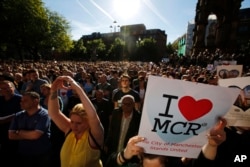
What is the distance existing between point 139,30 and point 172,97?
471 feet

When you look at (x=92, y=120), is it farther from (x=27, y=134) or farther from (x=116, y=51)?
(x=116, y=51)

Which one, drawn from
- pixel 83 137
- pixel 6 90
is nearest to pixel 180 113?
pixel 83 137

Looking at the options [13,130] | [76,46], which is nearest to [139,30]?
[76,46]

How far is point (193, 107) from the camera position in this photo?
2246 mm

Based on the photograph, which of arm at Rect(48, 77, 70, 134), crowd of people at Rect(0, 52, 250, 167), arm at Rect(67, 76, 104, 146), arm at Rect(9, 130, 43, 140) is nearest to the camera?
crowd of people at Rect(0, 52, 250, 167)

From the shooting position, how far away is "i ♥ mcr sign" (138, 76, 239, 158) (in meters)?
2.18

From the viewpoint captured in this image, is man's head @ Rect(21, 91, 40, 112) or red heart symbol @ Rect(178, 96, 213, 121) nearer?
red heart symbol @ Rect(178, 96, 213, 121)

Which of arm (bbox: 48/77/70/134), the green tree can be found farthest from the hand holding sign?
the green tree

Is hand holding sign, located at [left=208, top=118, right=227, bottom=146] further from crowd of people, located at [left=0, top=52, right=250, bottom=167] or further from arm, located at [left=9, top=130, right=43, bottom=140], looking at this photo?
arm, located at [left=9, top=130, right=43, bottom=140]

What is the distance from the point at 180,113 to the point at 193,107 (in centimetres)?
12

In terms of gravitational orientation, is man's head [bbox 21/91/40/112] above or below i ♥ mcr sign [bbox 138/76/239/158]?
below

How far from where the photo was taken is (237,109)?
275 centimetres

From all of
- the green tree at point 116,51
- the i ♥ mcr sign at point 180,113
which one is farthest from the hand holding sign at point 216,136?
the green tree at point 116,51

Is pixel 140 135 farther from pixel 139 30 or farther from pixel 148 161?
pixel 139 30
